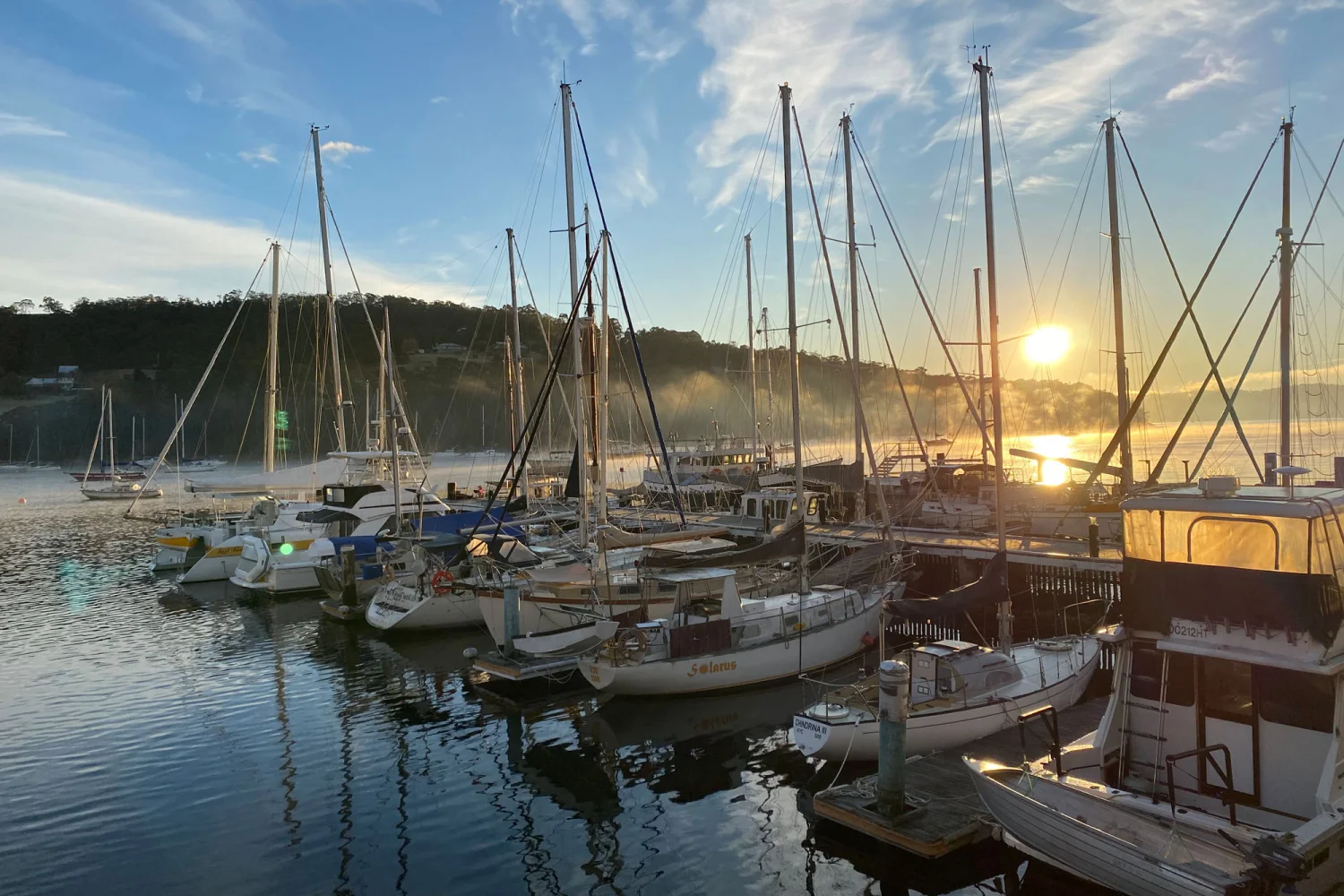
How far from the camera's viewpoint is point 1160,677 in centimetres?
952

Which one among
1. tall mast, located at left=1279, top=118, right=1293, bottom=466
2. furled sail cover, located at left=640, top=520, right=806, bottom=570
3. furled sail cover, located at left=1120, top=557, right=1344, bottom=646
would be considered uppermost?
tall mast, located at left=1279, top=118, right=1293, bottom=466

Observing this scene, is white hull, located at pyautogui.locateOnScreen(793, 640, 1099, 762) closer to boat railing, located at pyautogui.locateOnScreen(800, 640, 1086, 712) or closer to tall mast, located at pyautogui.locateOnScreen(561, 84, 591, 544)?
boat railing, located at pyautogui.locateOnScreen(800, 640, 1086, 712)

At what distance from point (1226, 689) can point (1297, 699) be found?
0.65 m

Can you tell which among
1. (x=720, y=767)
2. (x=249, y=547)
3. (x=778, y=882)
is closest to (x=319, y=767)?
(x=720, y=767)

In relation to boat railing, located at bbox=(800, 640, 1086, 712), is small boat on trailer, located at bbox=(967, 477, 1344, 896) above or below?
above

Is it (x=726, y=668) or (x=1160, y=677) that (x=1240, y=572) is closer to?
(x=1160, y=677)

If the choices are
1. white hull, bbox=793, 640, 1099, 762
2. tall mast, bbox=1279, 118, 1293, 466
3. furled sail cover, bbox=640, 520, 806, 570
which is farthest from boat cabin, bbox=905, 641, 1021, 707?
tall mast, bbox=1279, 118, 1293, 466

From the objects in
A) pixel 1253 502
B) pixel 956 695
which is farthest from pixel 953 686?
pixel 1253 502

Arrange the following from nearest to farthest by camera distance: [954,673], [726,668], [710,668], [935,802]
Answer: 1. [935,802]
2. [954,673]
3. [710,668]
4. [726,668]

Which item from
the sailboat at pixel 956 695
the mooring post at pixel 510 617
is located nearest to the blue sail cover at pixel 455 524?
the mooring post at pixel 510 617

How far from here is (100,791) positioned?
45.0ft

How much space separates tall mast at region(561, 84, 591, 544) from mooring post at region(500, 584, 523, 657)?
11.1ft

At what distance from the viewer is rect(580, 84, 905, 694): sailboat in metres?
17.0

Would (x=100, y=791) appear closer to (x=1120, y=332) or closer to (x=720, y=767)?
(x=720, y=767)
